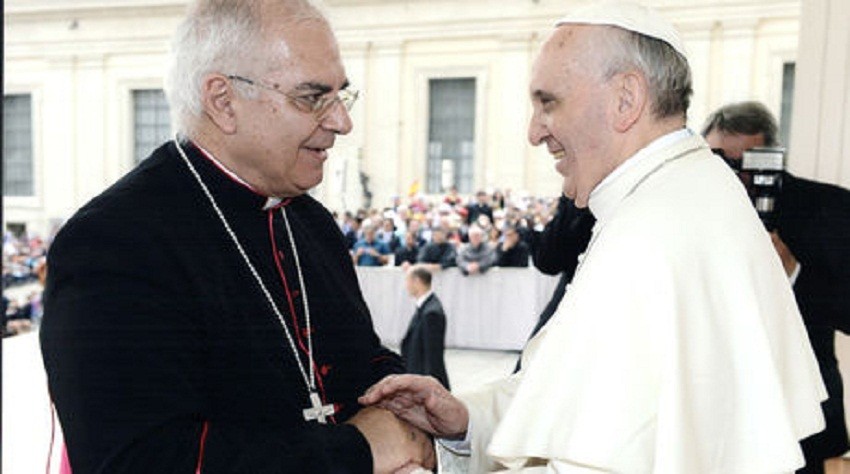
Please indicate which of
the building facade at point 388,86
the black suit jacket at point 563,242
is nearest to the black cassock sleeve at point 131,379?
the black suit jacket at point 563,242

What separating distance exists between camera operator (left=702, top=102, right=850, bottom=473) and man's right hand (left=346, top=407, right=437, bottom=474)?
4.52 ft

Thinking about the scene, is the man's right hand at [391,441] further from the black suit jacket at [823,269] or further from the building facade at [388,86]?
the building facade at [388,86]

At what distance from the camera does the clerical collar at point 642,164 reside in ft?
4.88

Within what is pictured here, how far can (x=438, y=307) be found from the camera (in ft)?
23.3

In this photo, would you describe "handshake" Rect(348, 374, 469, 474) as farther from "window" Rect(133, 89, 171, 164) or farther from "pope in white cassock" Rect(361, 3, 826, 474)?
"window" Rect(133, 89, 171, 164)

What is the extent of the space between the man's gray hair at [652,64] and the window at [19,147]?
2497 centimetres

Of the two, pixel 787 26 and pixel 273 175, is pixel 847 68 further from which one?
pixel 787 26

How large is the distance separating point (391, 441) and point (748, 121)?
5.92 feet

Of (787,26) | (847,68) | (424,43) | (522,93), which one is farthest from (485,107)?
(847,68)

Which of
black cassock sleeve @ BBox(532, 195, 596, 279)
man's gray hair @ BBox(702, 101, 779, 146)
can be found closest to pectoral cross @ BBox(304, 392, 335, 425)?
black cassock sleeve @ BBox(532, 195, 596, 279)

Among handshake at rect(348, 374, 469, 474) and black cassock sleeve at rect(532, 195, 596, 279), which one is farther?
black cassock sleeve at rect(532, 195, 596, 279)

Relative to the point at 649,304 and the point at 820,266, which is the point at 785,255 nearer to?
the point at 820,266

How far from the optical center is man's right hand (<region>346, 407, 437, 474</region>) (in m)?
1.50

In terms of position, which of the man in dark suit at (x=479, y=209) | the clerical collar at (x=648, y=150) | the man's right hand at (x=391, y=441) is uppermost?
the clerical collar at (x=648, y=150)
